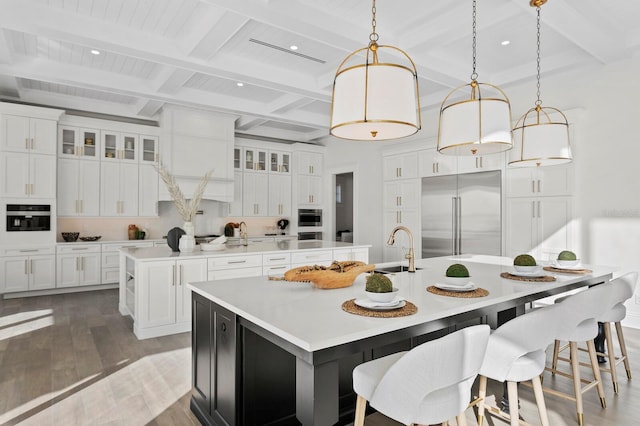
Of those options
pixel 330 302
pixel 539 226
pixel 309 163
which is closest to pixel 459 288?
pixel 330 302

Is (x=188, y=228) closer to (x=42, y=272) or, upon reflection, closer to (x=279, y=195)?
(x=42, y=272)

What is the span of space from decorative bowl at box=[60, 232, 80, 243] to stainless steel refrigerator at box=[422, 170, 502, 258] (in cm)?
558

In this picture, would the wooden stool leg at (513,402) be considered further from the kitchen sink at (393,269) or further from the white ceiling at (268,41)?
the white ceiling at (268,41)

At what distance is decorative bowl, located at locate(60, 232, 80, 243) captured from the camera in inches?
241

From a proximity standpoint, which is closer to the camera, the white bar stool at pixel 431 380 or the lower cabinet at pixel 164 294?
the white bar stool at pixel 431 380

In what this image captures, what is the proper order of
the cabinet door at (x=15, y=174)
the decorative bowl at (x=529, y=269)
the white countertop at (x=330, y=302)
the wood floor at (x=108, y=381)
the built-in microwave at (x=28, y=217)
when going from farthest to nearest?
the built-in microwave at (x=28, y=217) < the cabinet door at (x=15, y=174) < the decorative bowl at (x=529, y=269) < the wood floor at (x=108, y=381) < the white countertop at (x=330, y=302)

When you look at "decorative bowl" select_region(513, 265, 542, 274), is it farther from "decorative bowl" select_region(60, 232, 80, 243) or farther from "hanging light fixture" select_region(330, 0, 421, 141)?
"decorative bowl" select_region(60, 232, 80, 243)

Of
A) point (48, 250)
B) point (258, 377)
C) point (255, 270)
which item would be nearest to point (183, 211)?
point (255, 270)

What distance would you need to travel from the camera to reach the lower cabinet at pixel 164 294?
149 inches

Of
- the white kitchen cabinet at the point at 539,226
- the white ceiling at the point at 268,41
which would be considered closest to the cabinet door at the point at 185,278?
the white ceiling at the point at 268,41

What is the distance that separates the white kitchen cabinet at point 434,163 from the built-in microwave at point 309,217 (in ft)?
9.65

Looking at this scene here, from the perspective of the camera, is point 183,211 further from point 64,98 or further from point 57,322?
point 64,98

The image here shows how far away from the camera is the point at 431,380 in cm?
132

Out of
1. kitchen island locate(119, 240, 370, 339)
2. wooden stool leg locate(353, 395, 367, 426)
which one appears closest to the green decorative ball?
wooden stool leg locate(353, 395, 367, 426)
